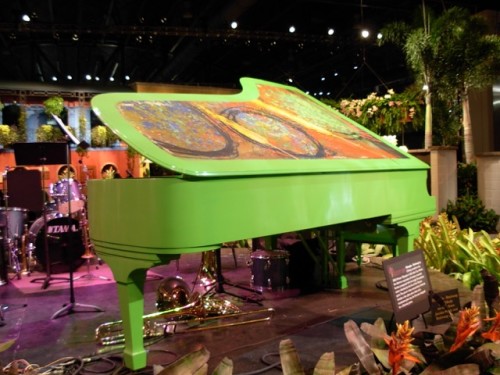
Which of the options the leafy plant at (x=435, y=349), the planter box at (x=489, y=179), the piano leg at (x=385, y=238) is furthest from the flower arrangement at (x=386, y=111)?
the leafy plant at (x=435, y=349)

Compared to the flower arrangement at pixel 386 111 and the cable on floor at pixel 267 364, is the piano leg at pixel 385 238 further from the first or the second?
the flower arrangement at pixel 386 111

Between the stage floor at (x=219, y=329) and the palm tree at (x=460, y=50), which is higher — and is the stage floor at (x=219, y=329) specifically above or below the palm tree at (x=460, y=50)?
below

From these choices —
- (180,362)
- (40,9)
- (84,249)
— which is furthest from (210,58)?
(180,362)

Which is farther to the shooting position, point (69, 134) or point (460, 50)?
point (460, 50)

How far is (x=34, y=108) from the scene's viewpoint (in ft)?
32.3

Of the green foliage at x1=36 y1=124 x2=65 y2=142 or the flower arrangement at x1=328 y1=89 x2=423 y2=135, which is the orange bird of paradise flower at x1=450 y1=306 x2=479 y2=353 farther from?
the green foliage at x1=36 y1=124 x2=65 y2=142

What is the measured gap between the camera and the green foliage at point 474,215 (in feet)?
24.4

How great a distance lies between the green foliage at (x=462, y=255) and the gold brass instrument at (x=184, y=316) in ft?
6.23

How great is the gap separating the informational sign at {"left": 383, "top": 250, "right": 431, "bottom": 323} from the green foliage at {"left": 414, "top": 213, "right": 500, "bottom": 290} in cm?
146

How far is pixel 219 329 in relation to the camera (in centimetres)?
333

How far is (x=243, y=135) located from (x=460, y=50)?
744cm

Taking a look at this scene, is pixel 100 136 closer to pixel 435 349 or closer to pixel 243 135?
pixel 243 135

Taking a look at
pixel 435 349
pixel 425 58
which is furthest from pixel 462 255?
pixel 425 58

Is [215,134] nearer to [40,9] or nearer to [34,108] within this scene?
[34,108]
